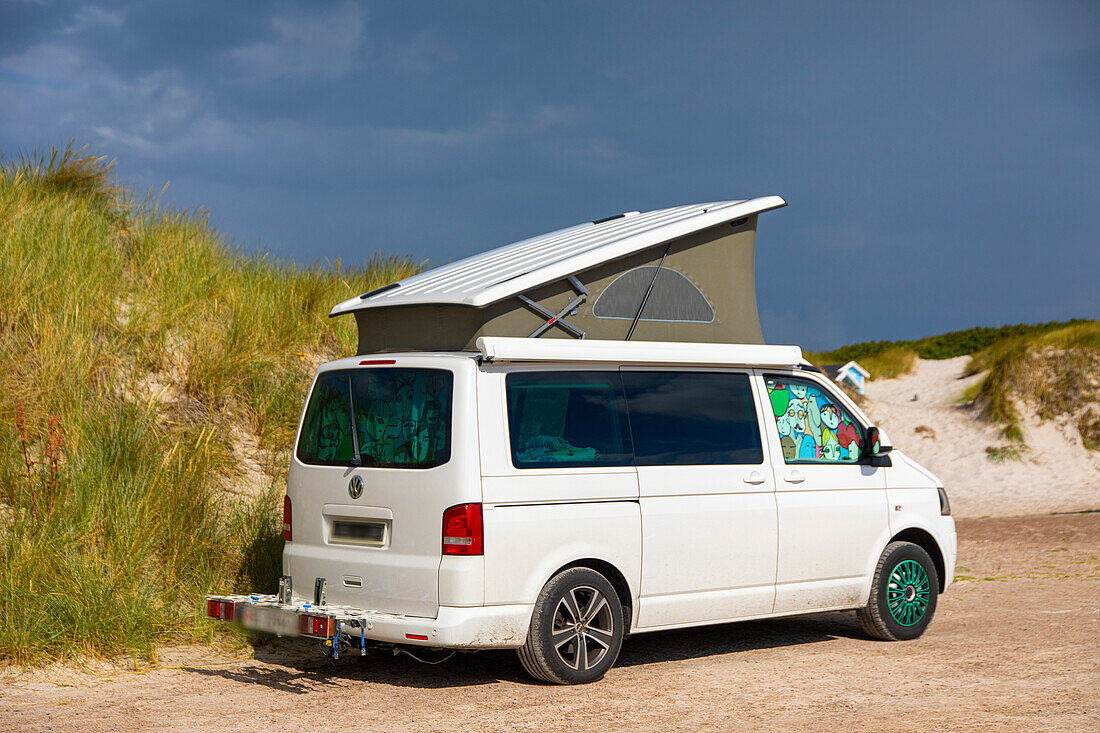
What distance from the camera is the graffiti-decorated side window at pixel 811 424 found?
8.45 m

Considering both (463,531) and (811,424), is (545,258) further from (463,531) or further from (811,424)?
(811,424)

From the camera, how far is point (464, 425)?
6.82 metres

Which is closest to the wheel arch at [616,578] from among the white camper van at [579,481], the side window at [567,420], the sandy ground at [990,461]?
the white camper van at [579,481]

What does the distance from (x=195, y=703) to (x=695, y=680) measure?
318 cm

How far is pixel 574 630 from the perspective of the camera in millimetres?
7211

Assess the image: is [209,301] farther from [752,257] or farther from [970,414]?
[970,414]

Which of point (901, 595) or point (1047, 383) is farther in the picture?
point (1047, 383)

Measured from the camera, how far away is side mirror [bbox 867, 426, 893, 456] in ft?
28.7

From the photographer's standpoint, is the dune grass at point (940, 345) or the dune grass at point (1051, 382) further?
the dune grass at point (940, 345)

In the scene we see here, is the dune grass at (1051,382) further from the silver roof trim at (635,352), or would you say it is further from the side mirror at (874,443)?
the silver roof trim at (635,352)

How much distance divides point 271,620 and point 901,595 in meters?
4.86

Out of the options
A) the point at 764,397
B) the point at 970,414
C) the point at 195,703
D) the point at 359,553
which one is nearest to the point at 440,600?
the point at 359,553

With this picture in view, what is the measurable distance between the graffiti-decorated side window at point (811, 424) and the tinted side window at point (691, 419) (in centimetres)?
31

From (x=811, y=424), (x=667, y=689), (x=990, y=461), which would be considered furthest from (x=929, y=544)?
(x=990, y=461)
